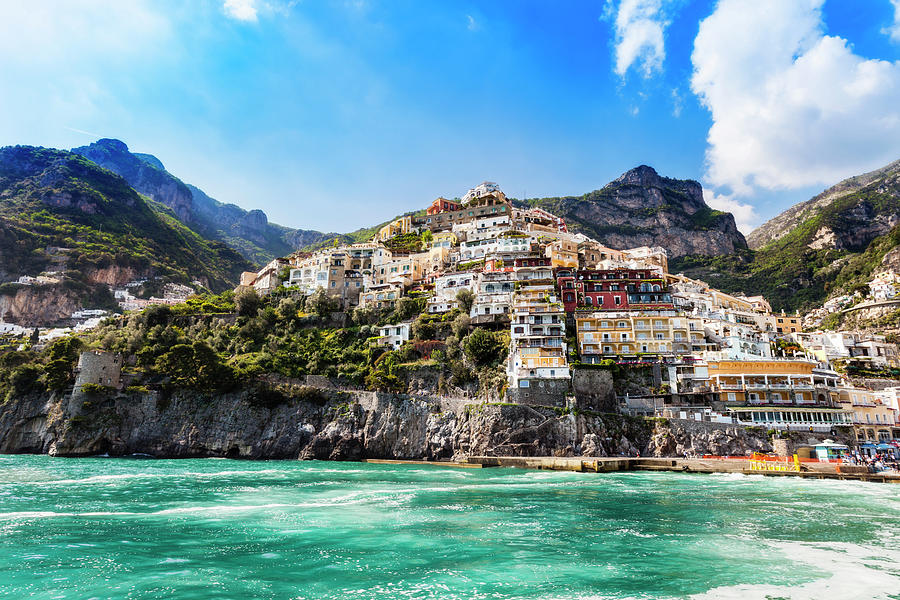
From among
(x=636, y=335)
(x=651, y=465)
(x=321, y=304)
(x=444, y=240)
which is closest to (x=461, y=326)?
(x=636, y=335)

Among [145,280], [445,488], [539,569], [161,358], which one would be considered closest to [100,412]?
[161,358]

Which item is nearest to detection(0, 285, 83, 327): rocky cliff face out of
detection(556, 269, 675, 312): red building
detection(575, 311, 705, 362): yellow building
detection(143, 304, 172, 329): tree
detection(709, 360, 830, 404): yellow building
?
detection(143, 304, 172, 329): tree

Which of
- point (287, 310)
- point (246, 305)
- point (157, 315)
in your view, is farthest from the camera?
point (246, 305)

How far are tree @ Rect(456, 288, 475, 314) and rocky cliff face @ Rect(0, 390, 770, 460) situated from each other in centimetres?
1464

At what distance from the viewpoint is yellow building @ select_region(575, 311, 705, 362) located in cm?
→ 5306

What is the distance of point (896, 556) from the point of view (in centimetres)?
1485

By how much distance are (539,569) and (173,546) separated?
402 inches

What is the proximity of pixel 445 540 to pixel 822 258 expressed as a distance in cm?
12779

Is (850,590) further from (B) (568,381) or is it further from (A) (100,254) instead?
(A) (100,254)

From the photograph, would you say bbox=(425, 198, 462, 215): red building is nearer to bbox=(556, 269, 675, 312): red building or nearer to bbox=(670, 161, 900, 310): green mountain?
bbox=(556, 269, 675, 312): red building

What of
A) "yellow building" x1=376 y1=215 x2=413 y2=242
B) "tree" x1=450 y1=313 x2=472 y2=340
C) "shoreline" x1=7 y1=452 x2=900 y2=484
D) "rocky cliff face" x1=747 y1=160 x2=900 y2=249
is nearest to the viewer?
"shoreline" x1=7 y1=452 x2=900 y2=484

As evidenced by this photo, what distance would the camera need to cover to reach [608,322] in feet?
180

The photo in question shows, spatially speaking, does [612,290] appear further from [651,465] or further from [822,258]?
[822,258]

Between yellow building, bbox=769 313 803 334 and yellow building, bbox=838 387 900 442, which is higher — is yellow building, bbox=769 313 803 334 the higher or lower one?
the higher one
